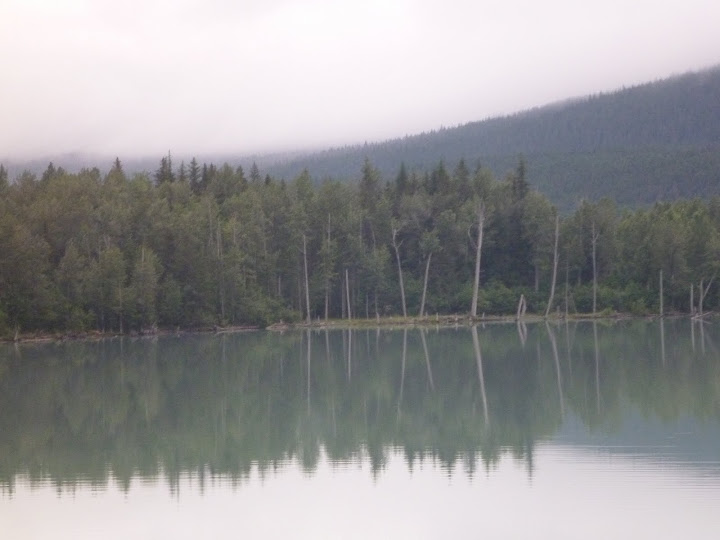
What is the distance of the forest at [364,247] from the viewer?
224 feet

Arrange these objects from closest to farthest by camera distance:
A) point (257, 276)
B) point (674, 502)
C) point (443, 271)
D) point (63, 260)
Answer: point (674, 502) → point (63, 260) → point (257, 276) → point (443, 271)

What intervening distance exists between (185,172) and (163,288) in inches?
1125

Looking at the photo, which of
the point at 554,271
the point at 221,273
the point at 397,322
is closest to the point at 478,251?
the point at 554,271

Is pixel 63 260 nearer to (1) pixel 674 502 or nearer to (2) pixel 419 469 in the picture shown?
(2) pixel 419 469

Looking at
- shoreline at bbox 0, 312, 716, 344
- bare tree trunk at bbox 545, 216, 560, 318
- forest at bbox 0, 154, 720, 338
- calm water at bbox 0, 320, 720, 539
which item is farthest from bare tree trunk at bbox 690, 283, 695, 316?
calm water at bbox 0, 320, 720, 539

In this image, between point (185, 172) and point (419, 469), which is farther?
point (185, 172)

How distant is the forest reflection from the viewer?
830 inches

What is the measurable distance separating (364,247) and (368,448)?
5556cm

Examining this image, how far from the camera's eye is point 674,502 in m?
15.9

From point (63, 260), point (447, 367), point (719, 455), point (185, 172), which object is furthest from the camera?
point (185, 172)

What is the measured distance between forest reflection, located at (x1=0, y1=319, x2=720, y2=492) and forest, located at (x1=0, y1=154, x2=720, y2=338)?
53.6 feet

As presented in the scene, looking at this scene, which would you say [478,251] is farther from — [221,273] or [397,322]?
[221,273]

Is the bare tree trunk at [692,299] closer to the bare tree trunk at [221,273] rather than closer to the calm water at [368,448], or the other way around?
the bare tree trunk at [221,273]

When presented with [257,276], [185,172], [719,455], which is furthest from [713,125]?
[719,455]
